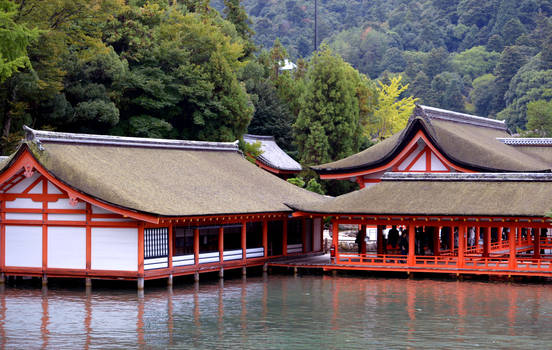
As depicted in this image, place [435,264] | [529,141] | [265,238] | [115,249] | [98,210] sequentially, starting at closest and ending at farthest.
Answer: [115,249]
[98,210]
[435,264]
[265,238]
[529,141]

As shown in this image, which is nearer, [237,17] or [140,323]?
[140,323]

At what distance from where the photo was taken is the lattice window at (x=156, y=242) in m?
35.5

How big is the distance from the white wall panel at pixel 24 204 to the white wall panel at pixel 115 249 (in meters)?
2.86

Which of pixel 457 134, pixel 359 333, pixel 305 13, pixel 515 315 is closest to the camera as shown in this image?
pixel 359 333

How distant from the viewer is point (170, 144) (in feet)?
144

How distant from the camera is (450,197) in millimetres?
39625

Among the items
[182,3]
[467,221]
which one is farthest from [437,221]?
[182,3]

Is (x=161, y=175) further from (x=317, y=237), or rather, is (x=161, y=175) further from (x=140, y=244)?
(x=317, y=237)

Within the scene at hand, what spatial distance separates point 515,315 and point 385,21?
147952 mm

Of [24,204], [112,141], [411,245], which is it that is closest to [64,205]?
[24,204]

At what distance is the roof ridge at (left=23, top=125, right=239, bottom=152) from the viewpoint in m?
36.3

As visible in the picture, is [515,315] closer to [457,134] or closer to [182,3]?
[457,134]

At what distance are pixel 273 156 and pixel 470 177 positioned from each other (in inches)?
1379

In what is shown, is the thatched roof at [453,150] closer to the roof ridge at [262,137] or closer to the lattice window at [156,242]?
the lattice window at [156,242]
